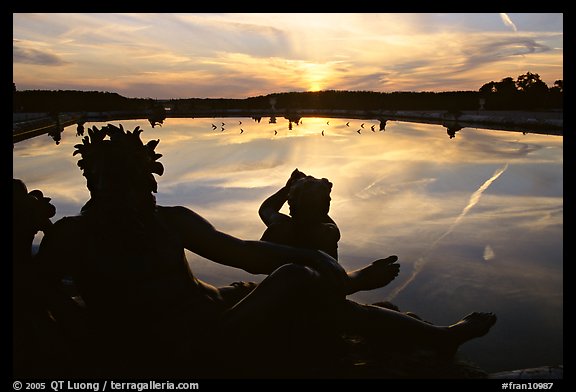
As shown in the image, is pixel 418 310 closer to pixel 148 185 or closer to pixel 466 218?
pixel 148 185

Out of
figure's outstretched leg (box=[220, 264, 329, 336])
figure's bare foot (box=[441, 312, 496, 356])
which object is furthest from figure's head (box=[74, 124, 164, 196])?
figure's bare foot (box=[441, 312, 496, 356])

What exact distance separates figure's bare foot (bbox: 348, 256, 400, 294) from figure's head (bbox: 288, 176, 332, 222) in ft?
1.63

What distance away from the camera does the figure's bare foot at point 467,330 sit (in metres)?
3.69

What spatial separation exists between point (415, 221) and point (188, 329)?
6.66 m

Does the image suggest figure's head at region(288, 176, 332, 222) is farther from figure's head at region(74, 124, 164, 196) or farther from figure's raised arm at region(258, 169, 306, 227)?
figure's head at region(74, 124, 164, 196)

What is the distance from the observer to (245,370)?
2.96 m

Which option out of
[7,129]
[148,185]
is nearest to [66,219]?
[148,185]

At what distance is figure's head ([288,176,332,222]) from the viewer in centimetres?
369

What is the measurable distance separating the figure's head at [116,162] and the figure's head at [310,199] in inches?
44.8

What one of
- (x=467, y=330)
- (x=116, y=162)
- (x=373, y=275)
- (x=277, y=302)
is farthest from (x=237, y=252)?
(x=467, y=330)

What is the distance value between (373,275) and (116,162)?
1.82 meters

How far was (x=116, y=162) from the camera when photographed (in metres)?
2.80

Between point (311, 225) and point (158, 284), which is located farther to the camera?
point (311, 225)

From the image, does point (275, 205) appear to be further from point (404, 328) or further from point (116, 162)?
point (116, 162)
